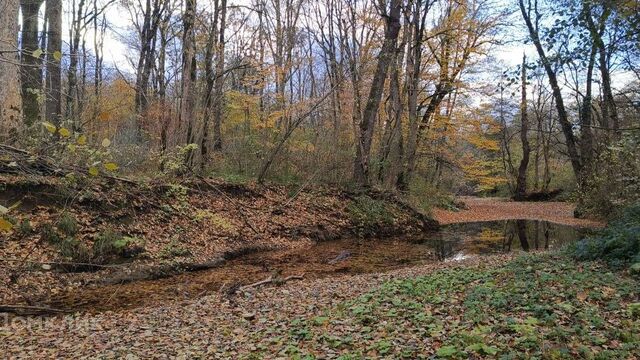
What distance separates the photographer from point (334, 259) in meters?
11.1

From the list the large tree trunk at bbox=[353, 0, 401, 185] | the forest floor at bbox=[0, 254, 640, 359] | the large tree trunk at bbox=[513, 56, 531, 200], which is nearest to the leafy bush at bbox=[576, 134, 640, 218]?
the forest floor at bbox=[0, 254, 640, 359]

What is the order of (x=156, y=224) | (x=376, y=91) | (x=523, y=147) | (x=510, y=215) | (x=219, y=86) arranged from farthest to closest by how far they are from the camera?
(x=523, y=147) < (x=510, y=215) < (x=376, y=91) < (x=219, y=86) < (x=156, y=224)

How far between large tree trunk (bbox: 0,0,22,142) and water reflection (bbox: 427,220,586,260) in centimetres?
987

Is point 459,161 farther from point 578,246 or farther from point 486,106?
point 578,246

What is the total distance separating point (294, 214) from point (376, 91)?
5.47 metres

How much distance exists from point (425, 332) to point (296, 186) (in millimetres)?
11292

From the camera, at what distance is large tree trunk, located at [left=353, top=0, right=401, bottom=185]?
51.3 feet

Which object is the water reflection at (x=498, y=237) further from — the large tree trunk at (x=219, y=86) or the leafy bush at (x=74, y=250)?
the large tree trunk at (x=219, y=86)

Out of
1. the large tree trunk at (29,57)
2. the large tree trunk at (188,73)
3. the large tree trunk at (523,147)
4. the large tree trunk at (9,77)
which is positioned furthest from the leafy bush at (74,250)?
the large tree trunk at (523,147)

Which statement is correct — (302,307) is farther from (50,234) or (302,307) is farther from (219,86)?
(219,86)

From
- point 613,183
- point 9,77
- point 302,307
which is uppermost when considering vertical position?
point 9,77

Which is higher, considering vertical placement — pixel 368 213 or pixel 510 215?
pixel 368 213

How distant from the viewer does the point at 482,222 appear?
63.9 feet

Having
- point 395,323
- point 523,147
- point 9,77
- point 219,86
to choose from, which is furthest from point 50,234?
point 523,147
